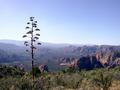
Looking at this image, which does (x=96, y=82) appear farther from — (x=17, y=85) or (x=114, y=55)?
(x=114, y=55)

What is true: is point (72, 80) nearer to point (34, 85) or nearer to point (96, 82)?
point (96, 82)

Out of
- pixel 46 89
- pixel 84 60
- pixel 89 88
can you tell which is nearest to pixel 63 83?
pixel 89 88

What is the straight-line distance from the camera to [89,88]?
27875 mm

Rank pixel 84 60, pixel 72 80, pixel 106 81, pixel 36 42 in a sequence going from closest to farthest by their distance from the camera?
pixel 106 81 → pixel 36 42 → pixel 72 80 → pixel 84 60

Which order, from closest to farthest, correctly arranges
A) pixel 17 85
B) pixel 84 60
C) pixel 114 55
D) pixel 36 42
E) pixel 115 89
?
pixel 17 85 → pixel 115 89 → pixel 36 42 → pixel 84 60 → pixel 114 55

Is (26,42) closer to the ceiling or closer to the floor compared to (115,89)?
closer to the ceiling

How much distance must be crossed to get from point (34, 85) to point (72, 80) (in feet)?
33.6

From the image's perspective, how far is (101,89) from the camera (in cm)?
2717

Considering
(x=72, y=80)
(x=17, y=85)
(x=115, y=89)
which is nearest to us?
(x=17, y=85)

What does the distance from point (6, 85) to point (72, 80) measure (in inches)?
428

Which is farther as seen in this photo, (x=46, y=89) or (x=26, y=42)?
(x=26, y=42)

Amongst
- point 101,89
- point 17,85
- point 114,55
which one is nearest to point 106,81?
point 101,89

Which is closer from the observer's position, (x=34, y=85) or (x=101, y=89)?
(x=34, y=85)

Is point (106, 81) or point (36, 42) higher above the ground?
point (36, 42)
